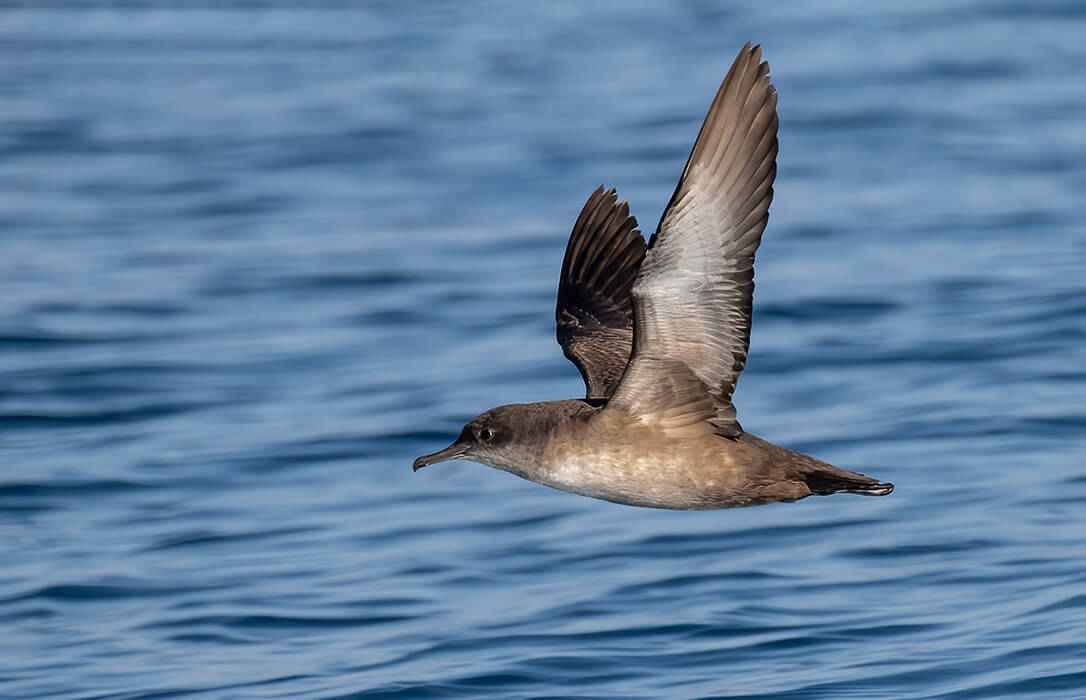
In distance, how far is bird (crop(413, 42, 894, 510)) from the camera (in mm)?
6660

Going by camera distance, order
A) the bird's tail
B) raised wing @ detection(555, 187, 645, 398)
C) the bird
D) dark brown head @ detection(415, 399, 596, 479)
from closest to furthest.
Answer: the bird, the bird's tail, dark brown head @ detection(415, 399, 596, 479), raised wing @ detection(555, 187, 645, 398)

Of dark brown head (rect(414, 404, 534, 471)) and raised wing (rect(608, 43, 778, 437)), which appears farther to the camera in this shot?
dark brown head (rect(414, 404, 534, 471))

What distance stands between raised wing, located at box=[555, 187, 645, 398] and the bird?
3.09ft

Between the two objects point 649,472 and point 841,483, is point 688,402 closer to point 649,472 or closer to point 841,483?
point 649,472

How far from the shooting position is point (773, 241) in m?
16.8

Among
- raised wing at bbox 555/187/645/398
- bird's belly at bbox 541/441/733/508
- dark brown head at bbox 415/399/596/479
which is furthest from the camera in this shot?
raised wing at bbox 555/187/645/398

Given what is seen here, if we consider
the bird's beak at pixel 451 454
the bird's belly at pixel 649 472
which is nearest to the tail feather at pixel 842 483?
the bird's belly at pixel 649 472

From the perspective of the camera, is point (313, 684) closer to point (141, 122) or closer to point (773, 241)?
point (773, 241)

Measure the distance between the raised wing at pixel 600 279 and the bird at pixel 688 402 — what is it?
→ 0.94m

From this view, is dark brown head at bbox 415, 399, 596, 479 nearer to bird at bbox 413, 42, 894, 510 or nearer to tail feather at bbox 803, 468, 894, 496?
bird at bbox 413, 42, 894, 510

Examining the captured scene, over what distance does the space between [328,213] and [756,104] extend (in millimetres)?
12507

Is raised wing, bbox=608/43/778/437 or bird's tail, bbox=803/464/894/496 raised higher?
raised wing, bbox=608/43/778/437

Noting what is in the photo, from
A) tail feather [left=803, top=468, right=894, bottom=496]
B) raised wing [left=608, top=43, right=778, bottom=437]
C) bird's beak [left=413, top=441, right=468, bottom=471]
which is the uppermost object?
raised wing [left=608, top=43, right=778, bottom=437]

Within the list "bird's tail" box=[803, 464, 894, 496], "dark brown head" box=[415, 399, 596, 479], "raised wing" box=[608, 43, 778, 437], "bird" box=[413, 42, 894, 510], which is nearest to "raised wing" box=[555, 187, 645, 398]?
"bird" box=[413, 42, 894, 510]
